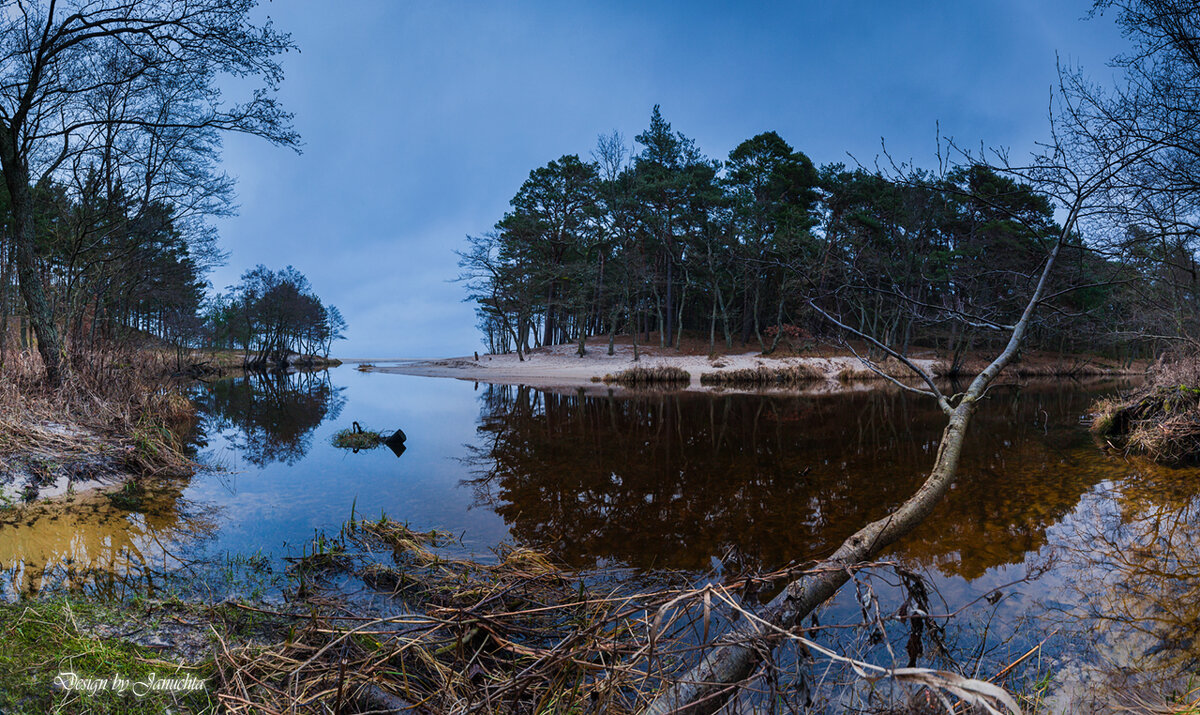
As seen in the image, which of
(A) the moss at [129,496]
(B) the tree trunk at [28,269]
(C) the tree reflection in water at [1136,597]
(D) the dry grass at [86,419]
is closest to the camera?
(C) the tree reflection in water at [1136,597]

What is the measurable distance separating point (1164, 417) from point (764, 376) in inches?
676

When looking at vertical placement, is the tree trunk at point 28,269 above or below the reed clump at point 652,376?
above

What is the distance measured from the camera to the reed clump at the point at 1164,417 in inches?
315

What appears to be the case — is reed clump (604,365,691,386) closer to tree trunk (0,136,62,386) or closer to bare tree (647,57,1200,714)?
tree trunk (0,136,62,386)

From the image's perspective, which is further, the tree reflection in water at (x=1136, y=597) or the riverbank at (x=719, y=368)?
the riverbank at (x=719, y=368)

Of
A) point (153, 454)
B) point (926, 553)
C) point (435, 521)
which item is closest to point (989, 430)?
point (926, 553)

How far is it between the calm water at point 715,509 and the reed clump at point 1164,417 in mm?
632

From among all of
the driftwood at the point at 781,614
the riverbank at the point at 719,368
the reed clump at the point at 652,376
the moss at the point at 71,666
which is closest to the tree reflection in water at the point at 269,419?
the moss at the point at 71,666

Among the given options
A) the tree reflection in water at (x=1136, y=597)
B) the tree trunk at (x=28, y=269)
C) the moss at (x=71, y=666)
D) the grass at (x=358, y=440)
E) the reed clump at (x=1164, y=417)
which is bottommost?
the tree reflection in water at (x=1136, y=597)

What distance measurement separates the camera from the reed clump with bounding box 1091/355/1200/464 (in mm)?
8008

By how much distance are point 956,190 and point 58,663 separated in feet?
16.8

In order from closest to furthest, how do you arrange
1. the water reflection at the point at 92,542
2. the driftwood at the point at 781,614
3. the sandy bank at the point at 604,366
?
the driftwood at the point at 781,614
the water reflection at the point at 92,542
the sandy bank at the point at 604,366

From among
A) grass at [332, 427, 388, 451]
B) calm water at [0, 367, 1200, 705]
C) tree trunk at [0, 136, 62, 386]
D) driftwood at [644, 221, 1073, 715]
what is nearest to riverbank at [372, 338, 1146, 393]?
calm water at [0, 367, 1200, 705]

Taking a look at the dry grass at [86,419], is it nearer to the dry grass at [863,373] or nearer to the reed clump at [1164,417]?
the reed clump at [1164,417]
